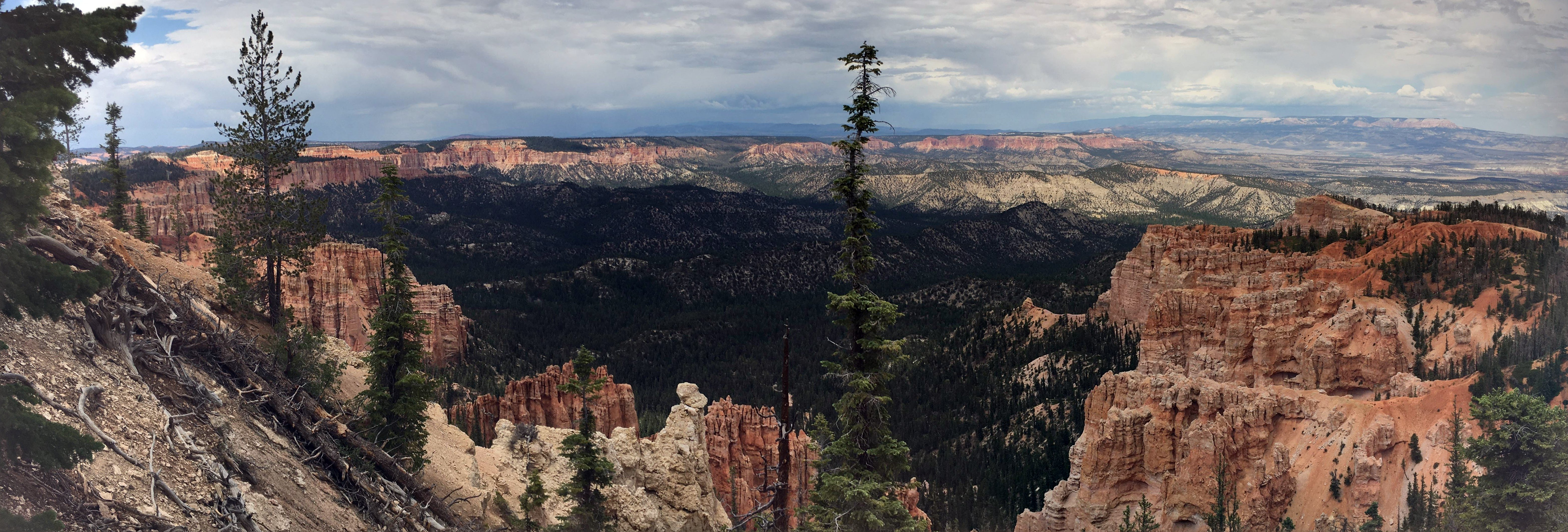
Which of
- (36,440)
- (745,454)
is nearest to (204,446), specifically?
(36,440)

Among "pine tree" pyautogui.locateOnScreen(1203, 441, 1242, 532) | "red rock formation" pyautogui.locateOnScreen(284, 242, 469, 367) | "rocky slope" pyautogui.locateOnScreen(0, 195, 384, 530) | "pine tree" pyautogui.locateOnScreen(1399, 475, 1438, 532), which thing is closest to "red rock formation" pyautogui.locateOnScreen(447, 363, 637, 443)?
"red rock formation" pyautogui.locateOnScreen(284, 242, 469, 367)

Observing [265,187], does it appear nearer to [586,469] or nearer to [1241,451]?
[586,469]

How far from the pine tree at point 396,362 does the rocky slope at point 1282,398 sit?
Result: 3217 cm

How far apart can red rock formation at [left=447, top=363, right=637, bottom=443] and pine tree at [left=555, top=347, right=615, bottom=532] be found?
906 inches

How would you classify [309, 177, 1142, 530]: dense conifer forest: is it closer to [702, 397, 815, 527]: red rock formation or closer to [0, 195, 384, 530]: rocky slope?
[702, 397, 815, 527]: red rock formation

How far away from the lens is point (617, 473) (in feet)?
93.7

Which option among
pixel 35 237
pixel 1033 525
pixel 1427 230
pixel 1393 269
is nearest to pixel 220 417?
pixel 35 237

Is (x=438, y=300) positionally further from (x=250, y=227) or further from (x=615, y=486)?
(x=615, y=486)

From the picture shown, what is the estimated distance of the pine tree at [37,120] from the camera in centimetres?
1614

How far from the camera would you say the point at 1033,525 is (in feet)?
146

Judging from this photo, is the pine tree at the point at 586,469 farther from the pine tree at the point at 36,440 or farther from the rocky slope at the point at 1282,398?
the rocky slope at the point at 1282,398

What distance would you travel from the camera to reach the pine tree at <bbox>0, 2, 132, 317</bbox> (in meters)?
16.1

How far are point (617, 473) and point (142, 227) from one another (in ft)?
155

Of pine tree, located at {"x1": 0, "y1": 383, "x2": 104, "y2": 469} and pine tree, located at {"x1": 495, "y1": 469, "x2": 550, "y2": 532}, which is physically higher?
pine tree, located at {"x1": 0, "y1": 383, "x2": 104, "y2": 469}
